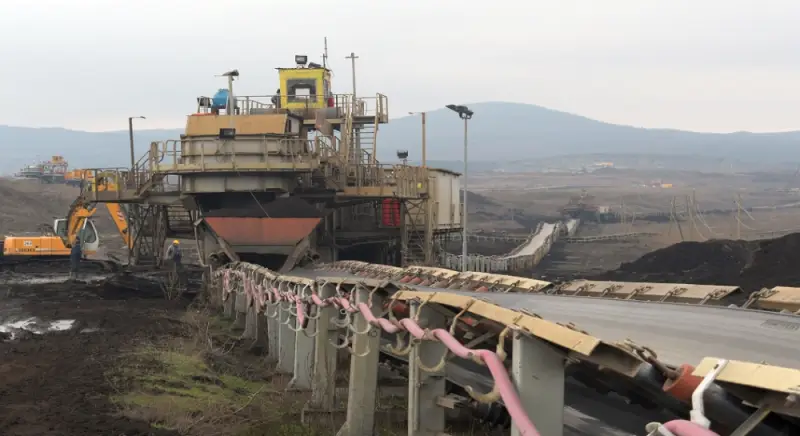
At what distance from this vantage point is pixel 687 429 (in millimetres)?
4219

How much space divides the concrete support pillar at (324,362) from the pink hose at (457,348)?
0.64 ft

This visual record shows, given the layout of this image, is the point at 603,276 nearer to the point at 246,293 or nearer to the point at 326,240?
the point at 326,240

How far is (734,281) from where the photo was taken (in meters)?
30.5

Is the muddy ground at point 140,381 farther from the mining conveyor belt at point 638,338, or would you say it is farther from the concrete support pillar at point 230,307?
the mining conveyor belt at point 638,338

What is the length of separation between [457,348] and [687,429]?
2.60m

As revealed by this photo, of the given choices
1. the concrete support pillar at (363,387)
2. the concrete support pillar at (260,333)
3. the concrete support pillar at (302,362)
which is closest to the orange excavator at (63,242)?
the concrete support pillar at (260,333)

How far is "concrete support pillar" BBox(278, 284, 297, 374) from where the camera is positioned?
1430 cm

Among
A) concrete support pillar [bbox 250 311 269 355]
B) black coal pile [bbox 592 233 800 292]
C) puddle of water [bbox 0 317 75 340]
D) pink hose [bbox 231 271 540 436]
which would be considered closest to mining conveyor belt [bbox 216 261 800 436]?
pink hose [bbox 231 271 540 436]

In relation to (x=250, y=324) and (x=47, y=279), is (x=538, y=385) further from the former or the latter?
(x=47, y=279)

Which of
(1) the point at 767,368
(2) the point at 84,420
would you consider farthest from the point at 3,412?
(1) the point at 767,368

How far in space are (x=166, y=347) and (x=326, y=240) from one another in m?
14.8

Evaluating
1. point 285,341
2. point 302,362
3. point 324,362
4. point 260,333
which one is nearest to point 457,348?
point 324,362

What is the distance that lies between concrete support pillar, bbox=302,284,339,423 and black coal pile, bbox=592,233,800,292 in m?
18.6

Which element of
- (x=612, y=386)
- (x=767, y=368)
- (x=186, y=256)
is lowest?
(x=186, y=256)
